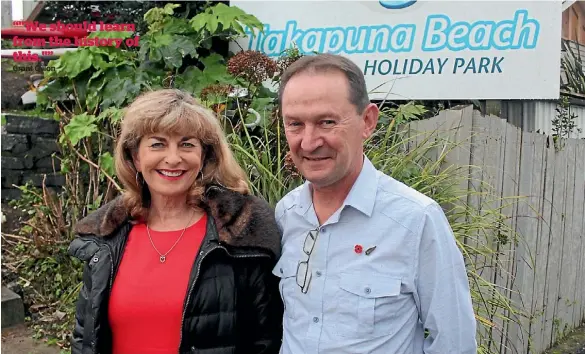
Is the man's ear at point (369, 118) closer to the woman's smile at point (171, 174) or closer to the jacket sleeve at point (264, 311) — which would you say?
the jacket sleeve at point (264, 311)

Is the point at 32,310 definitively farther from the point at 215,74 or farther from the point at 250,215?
the point at 250,215

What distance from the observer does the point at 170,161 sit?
2.33 metres

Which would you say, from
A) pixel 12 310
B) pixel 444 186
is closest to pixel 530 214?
pixel 444 186

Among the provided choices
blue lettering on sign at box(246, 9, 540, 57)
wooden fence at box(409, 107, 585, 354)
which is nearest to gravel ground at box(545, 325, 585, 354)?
wooden fence at box(409, 107, 585, 354)

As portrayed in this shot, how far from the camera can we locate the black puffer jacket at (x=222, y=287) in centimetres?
220

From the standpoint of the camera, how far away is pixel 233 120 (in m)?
4.81

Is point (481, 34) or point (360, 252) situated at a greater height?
point (481, 34)

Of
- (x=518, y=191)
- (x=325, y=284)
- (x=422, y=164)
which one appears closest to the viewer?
(x=325, y=284)

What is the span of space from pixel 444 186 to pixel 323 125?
2.01 meters

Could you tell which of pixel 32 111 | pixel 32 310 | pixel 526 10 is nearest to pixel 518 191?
pixel 526 10

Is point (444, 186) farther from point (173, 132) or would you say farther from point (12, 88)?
point (12, 88)

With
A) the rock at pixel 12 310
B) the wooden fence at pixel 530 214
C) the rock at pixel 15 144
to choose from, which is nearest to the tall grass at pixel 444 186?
the wooden fence at pixel 530 214

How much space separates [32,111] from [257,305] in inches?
236

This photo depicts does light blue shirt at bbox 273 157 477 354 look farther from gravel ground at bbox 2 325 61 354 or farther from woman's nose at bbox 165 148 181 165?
gravel ground at bbox 2 325 61 354
